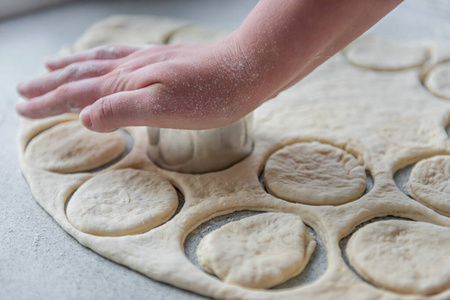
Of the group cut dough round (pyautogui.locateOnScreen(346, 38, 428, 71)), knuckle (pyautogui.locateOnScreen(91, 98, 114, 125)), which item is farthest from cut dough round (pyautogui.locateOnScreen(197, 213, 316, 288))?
cut dough round (pyautogui.locateOnScreen(346, 38, 428, 71))

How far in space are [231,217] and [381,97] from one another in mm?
802

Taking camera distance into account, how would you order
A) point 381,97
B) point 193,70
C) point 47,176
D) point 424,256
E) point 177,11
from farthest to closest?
point 177,11, point 381,97, point 47,176, point 193,70, point 424,256

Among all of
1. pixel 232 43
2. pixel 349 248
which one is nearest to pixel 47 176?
pixel 232 43

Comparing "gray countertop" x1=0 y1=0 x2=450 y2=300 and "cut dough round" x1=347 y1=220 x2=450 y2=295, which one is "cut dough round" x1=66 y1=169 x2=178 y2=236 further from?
"cut dough round" x1=347 y1=220 x2=450 y2=295

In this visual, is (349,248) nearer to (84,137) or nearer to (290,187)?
(290,187)

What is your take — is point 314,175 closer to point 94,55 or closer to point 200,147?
point 200,147

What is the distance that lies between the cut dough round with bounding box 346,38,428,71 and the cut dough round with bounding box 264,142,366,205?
25.3 inches

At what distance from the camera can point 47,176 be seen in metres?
1.42

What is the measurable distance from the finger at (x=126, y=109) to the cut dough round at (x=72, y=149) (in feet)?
0.84

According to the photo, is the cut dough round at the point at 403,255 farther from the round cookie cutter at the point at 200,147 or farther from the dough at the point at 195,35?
the dough at the point at 195,35

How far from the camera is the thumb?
1200 millimetres

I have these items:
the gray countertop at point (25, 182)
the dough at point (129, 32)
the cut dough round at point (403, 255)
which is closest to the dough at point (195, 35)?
the dough at point (129, 32)

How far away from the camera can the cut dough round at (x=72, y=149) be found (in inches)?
57.1

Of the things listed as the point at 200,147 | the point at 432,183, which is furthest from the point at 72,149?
the point at 432,183
